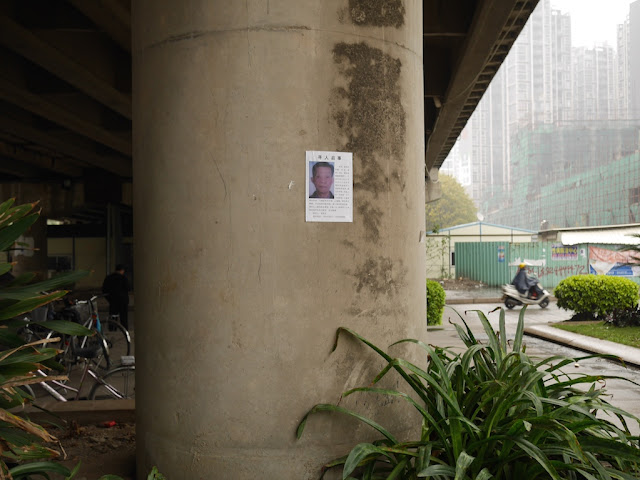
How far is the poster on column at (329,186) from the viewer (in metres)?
3.58

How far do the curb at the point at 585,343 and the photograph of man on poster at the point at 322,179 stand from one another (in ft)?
26.0

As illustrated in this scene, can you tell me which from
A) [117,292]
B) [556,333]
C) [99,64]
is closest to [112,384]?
[99,64]

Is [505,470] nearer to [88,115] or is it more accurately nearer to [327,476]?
[327,476]

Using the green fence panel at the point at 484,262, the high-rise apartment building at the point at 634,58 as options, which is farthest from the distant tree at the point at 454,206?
the high-rise apartment building at the point at 634,58

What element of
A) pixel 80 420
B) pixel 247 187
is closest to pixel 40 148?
pixel 80 420

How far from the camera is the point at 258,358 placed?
350 centimetres

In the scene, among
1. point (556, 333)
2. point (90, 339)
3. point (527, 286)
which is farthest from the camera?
point (527, 286)

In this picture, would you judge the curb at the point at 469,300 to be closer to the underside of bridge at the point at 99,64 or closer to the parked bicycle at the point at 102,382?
the underside of bridge at the point at 99,64

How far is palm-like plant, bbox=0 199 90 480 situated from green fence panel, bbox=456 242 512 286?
29.9m

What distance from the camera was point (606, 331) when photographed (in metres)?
13.8

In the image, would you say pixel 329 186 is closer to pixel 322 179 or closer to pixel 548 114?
pixel 322 179

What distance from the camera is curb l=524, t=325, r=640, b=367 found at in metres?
10.7

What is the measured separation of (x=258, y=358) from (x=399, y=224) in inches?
45.2

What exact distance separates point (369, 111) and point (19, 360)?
2.24 m
